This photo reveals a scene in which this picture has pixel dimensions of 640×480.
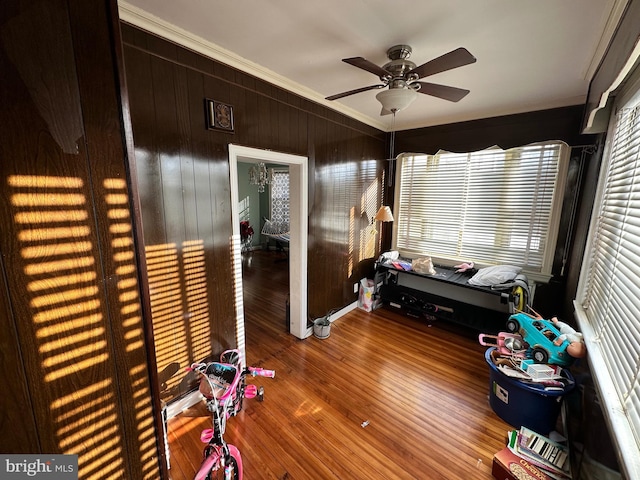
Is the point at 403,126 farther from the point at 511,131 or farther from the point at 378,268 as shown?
the point at 378,268

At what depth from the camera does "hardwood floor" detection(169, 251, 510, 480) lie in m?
1.58

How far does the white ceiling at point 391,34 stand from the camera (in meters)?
1.38

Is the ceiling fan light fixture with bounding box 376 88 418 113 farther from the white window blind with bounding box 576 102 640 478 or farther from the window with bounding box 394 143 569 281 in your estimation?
the window with bounding box 394 143 569 281

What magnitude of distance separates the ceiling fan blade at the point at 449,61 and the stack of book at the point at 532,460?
7.39ft

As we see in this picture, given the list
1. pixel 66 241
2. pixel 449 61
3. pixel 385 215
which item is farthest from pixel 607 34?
pixel 66 241

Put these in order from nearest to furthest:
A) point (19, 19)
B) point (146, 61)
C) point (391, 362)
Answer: point (19, 19)
point (146, 61)
point (391, 362)

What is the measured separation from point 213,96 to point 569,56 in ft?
8.37

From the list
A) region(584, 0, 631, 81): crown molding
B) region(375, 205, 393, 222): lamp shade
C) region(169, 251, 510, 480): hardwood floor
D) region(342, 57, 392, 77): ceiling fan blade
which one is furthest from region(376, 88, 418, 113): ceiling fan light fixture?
region(169, 251, 510, 480): hardwood floor

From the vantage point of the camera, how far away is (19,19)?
630mm

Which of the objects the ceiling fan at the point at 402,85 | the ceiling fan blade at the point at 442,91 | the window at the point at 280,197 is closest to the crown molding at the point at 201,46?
the ceiling fan at the point at 402,85

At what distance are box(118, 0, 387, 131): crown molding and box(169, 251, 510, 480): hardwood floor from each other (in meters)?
2.60

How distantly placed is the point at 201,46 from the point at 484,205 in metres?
3.34

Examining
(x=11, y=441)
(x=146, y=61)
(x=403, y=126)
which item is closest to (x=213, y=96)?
(x=146, y=61)

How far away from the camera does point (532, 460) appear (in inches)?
58.2
